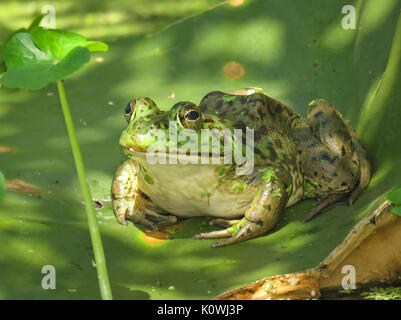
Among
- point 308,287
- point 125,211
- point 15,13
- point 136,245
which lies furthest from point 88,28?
point 308,287

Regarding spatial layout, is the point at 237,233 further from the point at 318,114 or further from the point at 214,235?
the point at 318,114

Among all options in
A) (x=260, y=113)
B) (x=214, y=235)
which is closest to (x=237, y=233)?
(x=214, y=235)

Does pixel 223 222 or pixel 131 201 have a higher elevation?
pixel 131 201

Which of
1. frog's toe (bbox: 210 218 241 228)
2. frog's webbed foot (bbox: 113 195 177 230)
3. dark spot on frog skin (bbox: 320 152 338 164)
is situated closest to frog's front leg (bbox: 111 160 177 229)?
frog's webbed foot (bbox: 113 195 177 230)

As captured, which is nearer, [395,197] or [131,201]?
[395,197]

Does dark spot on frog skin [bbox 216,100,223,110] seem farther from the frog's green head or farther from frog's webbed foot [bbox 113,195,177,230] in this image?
frog's webbed foot [bbox 113,195,177,230]

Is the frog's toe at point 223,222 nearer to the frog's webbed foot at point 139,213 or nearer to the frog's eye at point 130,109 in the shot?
the frog's webbed foot at point 139,213

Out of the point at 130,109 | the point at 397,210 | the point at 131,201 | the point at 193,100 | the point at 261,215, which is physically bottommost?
the point at 397,210

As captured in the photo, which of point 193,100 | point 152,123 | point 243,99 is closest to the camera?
point 152,123
